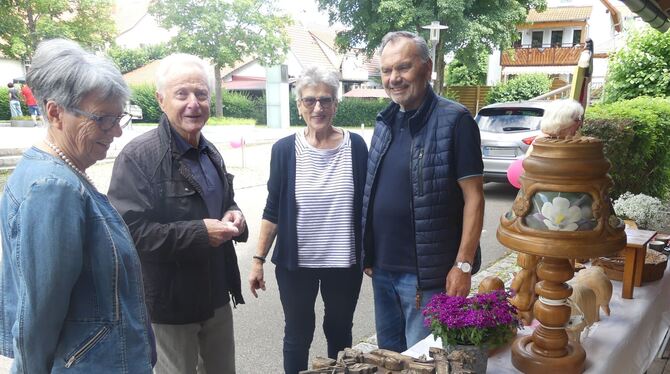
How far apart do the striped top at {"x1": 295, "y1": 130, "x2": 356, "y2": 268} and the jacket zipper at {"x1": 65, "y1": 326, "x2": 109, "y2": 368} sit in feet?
3.51

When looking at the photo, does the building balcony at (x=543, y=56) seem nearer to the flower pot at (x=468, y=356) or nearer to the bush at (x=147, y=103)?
the bush at (x=147, y=103)

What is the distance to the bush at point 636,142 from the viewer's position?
4.88 m

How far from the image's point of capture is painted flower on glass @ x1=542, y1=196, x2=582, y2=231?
142 centimetres

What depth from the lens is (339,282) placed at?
2.29 metres

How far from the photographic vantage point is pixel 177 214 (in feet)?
6.02

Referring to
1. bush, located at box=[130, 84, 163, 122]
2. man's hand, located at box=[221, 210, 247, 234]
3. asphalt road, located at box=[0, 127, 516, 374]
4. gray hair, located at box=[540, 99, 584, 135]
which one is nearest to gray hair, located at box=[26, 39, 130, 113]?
man's hand, located at box=[221, 210, 247, 234]

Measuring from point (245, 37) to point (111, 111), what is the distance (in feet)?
70.3

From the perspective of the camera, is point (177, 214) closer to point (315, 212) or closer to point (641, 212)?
point (315, 212)

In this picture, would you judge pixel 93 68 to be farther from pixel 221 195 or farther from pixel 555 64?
pixel 555 64

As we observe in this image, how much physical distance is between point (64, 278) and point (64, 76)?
0.50 m

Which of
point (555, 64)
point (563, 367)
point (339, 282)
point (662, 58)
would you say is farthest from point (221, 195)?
point (555, 64)

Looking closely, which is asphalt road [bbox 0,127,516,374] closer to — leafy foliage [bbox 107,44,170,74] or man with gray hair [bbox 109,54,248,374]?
man with gray hair [bbox 109,54,248,374]

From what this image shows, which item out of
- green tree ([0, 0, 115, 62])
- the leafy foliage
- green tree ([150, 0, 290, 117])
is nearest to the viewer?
green tree ([0, 0, 115, 62])

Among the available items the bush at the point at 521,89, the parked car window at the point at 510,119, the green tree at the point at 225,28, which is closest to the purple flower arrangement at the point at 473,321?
the parked car window at the point at 510,119
